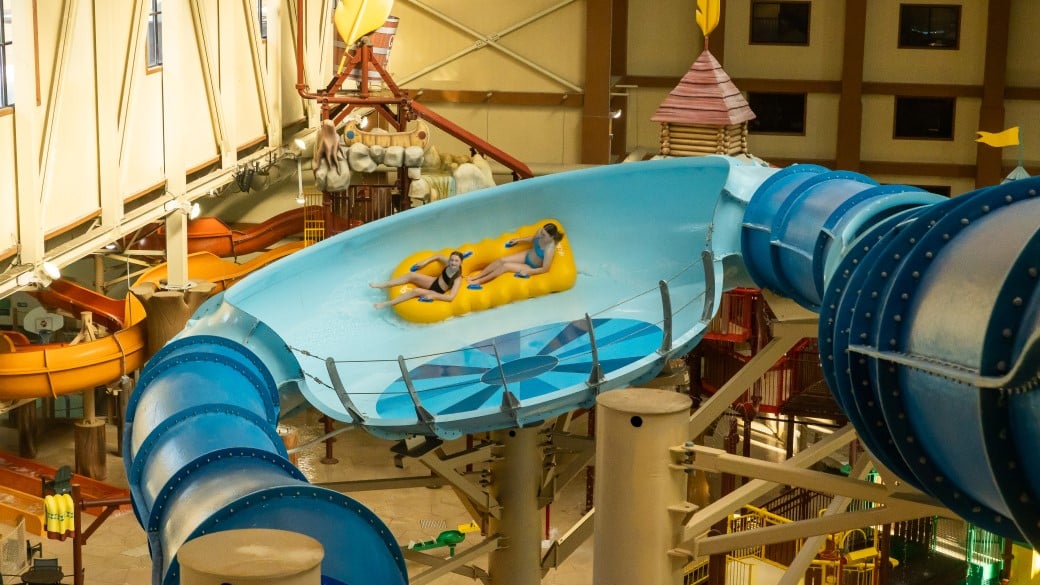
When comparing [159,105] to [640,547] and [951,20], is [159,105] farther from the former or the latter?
[951,20]

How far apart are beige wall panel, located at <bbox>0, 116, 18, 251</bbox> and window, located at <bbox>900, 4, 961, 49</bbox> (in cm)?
2022

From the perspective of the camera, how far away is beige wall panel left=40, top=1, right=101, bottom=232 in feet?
51.6

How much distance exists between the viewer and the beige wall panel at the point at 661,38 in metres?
30.8

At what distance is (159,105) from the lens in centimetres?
1909

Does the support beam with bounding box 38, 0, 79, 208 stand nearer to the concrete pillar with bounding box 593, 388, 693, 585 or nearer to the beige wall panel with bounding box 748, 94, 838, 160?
the concrete pillar with bounding box 593, 388, 693, 585

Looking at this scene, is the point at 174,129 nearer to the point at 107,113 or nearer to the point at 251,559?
the point at 107,113

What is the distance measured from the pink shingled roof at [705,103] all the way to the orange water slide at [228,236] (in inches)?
235

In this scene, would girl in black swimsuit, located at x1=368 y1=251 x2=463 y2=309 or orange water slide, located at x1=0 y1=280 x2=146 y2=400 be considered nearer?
girl in black swimsuit, located at x1=368 y1=251 x2=463 y2=309

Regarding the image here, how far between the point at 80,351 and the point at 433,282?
634 centimetres

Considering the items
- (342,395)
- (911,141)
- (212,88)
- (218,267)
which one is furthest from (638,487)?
(911,141)

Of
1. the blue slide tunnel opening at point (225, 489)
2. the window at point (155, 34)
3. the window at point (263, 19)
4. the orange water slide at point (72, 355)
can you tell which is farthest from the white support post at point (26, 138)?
the window at point (263, 19)

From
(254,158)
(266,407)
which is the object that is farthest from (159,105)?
(266,407)

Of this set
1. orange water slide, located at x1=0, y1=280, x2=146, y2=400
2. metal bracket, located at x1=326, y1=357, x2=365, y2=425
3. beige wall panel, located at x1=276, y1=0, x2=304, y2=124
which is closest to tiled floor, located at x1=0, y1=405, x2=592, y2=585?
orange water slide, located at x1=0, y1=280, x2=146, y2=400

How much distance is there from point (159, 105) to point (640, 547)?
44.3 ft
